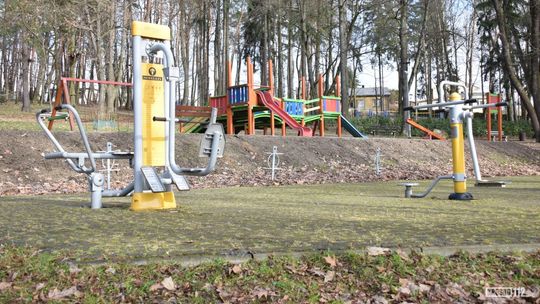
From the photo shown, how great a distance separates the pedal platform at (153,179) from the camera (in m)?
5.15

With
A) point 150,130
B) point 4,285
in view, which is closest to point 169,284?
point 4,285

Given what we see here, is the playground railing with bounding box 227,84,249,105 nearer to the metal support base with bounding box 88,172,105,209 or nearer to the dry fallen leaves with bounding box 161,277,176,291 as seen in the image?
the metal support base with bounding box 88,172,105,209

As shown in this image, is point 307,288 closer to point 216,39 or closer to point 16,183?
point 16,183

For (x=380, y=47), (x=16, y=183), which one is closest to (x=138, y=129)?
(x=16, y=183)

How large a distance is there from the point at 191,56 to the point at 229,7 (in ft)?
36.2

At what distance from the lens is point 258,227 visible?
166 inches

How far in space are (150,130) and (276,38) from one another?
3669 cm

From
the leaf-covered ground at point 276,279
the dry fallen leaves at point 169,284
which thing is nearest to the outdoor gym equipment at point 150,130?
the leaf-covered ground at point 276,279

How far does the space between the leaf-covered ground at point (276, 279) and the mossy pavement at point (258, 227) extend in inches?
7.0

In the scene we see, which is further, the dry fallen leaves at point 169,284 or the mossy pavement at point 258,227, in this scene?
the mossy pavement at point 258,227

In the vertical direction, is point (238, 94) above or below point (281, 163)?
above

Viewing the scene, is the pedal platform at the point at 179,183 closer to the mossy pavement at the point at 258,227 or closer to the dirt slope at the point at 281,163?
the mossy pavement at the point at 258,227

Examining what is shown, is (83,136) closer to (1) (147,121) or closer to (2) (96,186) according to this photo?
(2) (96,186)

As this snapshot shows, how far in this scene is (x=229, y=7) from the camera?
36.6m
